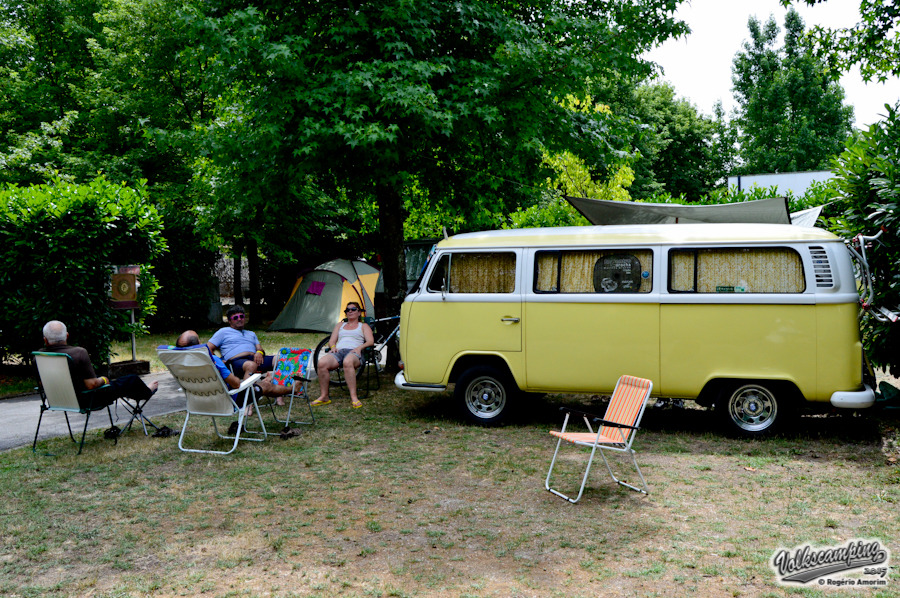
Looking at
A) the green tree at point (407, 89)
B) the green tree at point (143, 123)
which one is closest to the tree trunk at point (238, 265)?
the green tree at point (143, 123)

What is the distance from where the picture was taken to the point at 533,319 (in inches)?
318

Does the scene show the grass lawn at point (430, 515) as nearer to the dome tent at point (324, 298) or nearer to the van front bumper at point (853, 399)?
the van front bumper at point (853, 399)

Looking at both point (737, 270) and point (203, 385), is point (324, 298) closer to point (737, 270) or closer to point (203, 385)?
point (203, 385)

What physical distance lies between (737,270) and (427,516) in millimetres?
4317

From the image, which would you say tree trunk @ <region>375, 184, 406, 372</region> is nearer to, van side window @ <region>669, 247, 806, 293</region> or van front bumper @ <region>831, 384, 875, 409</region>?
van side window @ <region>669, 247, 806, 293</region>

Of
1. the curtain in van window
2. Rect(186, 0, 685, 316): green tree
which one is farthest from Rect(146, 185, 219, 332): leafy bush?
the curtain in van window

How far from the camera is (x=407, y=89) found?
933cm

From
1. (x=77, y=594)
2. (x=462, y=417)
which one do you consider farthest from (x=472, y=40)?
(x=77, y=594)

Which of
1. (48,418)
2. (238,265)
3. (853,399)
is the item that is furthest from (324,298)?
(853,399)

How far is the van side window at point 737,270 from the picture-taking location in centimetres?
730

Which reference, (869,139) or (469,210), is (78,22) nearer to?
(469,210)

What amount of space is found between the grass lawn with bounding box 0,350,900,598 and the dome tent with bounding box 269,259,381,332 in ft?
36.4

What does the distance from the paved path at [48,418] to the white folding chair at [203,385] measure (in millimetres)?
1256

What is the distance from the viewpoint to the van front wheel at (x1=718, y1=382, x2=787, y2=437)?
24.5ft
